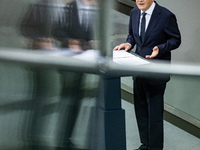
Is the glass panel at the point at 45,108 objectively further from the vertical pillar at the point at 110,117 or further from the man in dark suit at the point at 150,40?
the man in dark suit at the point at 150,40

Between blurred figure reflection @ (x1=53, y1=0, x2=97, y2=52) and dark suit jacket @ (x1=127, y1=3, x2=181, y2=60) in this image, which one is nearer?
blurred figure reflection @ (x1=53, y1=0, x2=97, y2=52)

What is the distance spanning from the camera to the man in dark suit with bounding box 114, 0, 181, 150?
628 mm

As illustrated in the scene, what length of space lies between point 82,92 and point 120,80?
0.07m

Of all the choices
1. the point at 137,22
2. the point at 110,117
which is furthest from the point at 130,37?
the point at 110,117

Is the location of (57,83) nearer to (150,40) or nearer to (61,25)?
(61,25)

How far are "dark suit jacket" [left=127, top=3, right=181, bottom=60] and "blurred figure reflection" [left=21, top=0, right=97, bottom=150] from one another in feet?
0.52

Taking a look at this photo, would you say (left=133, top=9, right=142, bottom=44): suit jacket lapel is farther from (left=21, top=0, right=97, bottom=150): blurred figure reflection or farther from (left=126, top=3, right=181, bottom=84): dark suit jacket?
(left=21, top=0, right=97, bottom=150): blurred figure reflection

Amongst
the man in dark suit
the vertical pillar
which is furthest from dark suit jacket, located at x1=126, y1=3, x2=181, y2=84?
the vertical pillar

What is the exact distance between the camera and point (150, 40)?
2.12 ft

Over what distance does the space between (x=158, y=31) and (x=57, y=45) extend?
233mm

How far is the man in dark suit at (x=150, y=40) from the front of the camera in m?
0.63

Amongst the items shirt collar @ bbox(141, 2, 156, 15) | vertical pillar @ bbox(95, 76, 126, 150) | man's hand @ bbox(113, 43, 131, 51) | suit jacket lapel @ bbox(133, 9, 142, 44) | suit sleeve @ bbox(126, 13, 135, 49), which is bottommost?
vertical pillar @ bbox(95, 76, 126, 150)

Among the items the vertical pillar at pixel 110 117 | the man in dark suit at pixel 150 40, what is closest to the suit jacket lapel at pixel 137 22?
the man in dark suit at pixel 150 40

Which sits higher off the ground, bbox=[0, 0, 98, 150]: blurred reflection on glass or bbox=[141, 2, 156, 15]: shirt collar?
bbox=[141, 2, 156, 15]: shirt collar
